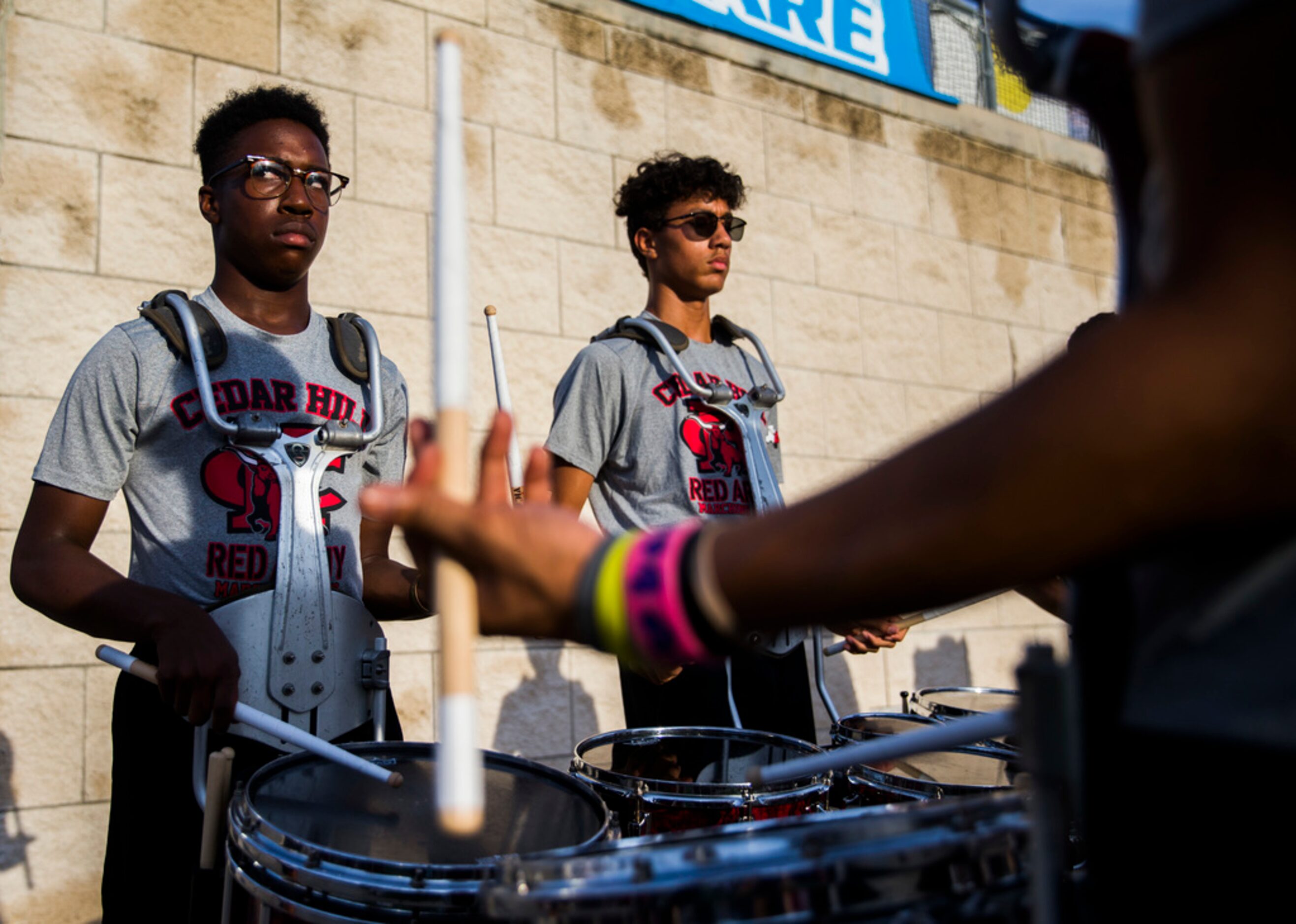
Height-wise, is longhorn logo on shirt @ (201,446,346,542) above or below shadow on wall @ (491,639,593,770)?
above

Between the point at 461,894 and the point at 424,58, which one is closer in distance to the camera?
the point at 461,894

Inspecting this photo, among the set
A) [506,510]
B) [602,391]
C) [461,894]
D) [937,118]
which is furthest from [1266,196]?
[937,118]

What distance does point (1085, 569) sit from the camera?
74cm

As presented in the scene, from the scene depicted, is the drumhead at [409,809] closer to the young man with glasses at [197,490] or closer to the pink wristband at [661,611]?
the young man with glasses at [197,490]

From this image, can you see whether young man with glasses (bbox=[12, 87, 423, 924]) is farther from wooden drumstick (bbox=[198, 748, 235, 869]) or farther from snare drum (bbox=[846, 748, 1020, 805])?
snare drum (bbox=[846, 748, 1020, 805])

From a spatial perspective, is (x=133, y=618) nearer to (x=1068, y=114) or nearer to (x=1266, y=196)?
(x=1266, y=196)

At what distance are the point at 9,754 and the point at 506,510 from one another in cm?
333

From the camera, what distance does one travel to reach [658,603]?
29.7 inches

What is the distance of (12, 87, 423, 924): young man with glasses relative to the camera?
1936 mm

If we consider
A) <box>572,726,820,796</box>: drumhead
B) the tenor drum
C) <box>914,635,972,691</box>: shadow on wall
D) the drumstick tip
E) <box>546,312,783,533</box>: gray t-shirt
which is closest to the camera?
the drumstick tip

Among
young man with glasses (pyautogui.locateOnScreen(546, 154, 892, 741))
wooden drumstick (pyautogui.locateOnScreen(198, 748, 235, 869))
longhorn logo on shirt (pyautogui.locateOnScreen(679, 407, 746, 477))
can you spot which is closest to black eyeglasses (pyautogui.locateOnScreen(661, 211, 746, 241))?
young man with glasses (pyautogui.locateOnScreen(546, 154, 892, 741))

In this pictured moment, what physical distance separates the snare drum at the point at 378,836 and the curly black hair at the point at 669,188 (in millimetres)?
2206

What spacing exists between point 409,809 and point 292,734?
0.22 metres

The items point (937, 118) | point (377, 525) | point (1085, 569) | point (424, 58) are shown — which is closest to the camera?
point (1085, 569)
